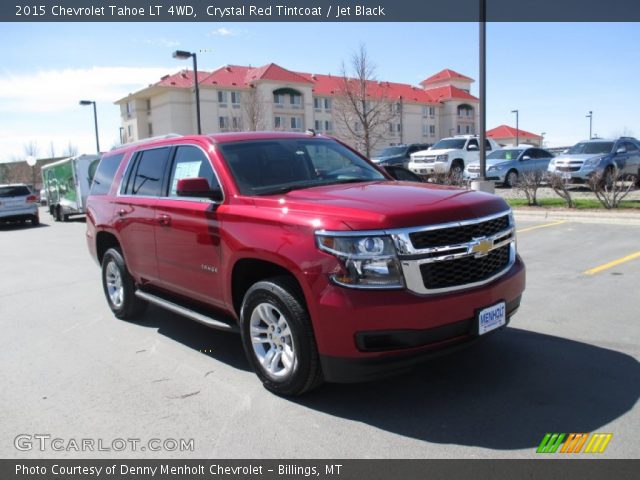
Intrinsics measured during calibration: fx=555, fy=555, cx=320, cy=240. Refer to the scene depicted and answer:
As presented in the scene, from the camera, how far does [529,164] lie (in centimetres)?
2070

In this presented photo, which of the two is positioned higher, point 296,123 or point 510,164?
point 296,123

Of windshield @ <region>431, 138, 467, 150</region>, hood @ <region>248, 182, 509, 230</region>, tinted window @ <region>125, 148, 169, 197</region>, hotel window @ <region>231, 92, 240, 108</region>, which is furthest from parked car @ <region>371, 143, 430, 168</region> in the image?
hotel window @ <region>231, 92, 240, 108</region>

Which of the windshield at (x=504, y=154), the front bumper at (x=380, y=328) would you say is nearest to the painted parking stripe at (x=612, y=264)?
the front bumper at (x=380, y=328)

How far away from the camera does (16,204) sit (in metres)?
21.4

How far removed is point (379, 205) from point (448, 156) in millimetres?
18875

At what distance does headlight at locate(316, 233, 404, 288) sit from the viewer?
11.2 ft

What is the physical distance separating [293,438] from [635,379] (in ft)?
8.24

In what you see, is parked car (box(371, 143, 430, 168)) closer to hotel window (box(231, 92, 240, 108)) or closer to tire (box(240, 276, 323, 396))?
tire (box(240, 276, 323, 396))

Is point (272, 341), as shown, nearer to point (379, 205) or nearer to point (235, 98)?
point (379, 205)

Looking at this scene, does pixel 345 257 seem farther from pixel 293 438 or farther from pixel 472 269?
pixel 293 438

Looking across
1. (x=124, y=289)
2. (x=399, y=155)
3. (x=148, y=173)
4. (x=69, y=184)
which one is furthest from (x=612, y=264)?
(x=69, y=184)

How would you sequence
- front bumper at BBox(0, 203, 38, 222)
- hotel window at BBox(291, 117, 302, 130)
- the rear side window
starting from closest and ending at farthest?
the rear side window → front bumper at BBox(0, 203, 38, 222) → hotel window at BBox(291, 117, 302, 130)

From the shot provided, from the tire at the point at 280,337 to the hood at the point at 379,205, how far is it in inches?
20.6

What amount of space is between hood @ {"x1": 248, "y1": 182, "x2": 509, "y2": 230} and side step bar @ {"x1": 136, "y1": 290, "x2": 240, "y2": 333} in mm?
1050
